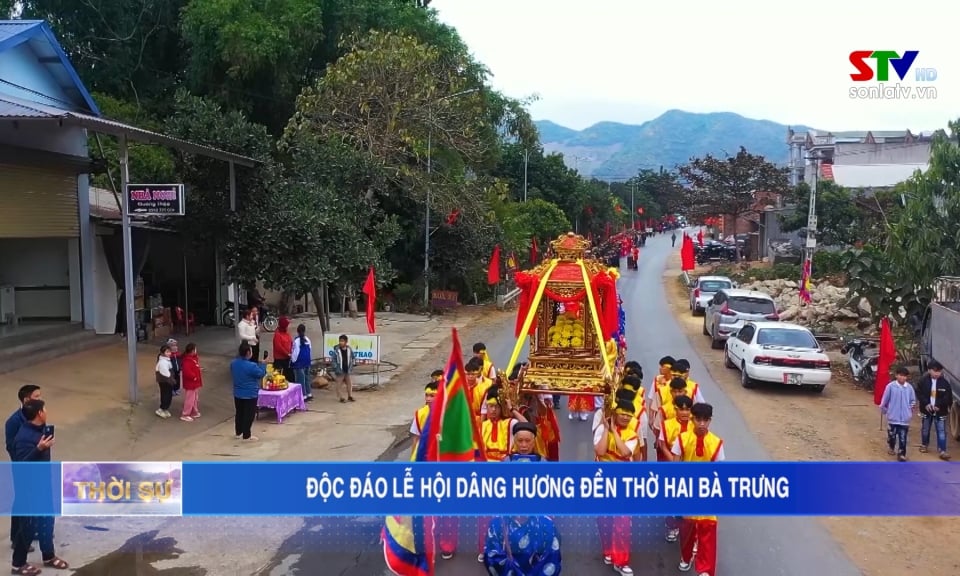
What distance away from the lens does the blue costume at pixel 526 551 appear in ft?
16.2

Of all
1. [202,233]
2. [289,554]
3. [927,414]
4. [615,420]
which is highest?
[202,233]

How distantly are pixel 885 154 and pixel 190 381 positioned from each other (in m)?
49.0

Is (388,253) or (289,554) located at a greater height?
(388,253)

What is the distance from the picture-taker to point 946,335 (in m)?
11.4

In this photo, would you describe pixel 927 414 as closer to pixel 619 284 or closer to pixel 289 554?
pixel 289 554

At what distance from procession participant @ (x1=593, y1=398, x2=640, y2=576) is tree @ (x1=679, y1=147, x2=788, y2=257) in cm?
3897

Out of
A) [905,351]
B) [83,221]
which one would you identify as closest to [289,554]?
[83,221]

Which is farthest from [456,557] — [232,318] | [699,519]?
[232,318]

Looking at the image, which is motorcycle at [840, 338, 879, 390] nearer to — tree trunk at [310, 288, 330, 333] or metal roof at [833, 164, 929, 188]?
tree trunk at [310, 288, 330, 333]

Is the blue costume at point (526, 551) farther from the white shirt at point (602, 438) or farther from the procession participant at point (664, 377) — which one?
the procession participant at point (664, 377)

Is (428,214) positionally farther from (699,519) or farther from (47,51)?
(699,519)

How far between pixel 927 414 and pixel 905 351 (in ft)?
21.5

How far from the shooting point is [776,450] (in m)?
10.6

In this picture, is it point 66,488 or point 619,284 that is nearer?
point 66,488
